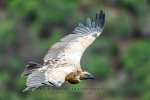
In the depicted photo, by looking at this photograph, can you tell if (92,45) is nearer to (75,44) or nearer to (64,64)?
(75,44)

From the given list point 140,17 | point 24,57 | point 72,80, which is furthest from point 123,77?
point 72,80

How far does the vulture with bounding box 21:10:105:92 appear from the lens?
27438 millimetres

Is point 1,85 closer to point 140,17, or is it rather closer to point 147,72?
point 147,72

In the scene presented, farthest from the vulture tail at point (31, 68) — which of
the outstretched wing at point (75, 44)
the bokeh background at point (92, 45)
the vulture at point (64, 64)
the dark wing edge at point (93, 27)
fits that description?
the bokeh background at point (92, 45)

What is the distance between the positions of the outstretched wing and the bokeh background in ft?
71.0

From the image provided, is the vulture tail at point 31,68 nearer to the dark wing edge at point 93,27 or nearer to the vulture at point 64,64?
the vulture at point 64,64

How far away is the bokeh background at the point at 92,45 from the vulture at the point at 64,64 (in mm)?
21900

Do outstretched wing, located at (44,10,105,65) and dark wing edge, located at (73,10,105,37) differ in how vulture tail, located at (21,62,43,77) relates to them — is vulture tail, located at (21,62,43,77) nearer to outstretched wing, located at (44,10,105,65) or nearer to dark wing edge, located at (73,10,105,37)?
outstretched wing, located at (44,10,105,65)

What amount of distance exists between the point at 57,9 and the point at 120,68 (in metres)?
6.85

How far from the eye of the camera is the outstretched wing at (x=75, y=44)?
98.7 ft

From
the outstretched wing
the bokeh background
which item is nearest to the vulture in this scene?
the outstretched wing

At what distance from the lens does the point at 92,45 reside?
6225 cm

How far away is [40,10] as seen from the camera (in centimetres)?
6938

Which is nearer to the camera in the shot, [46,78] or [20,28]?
[46,78]
